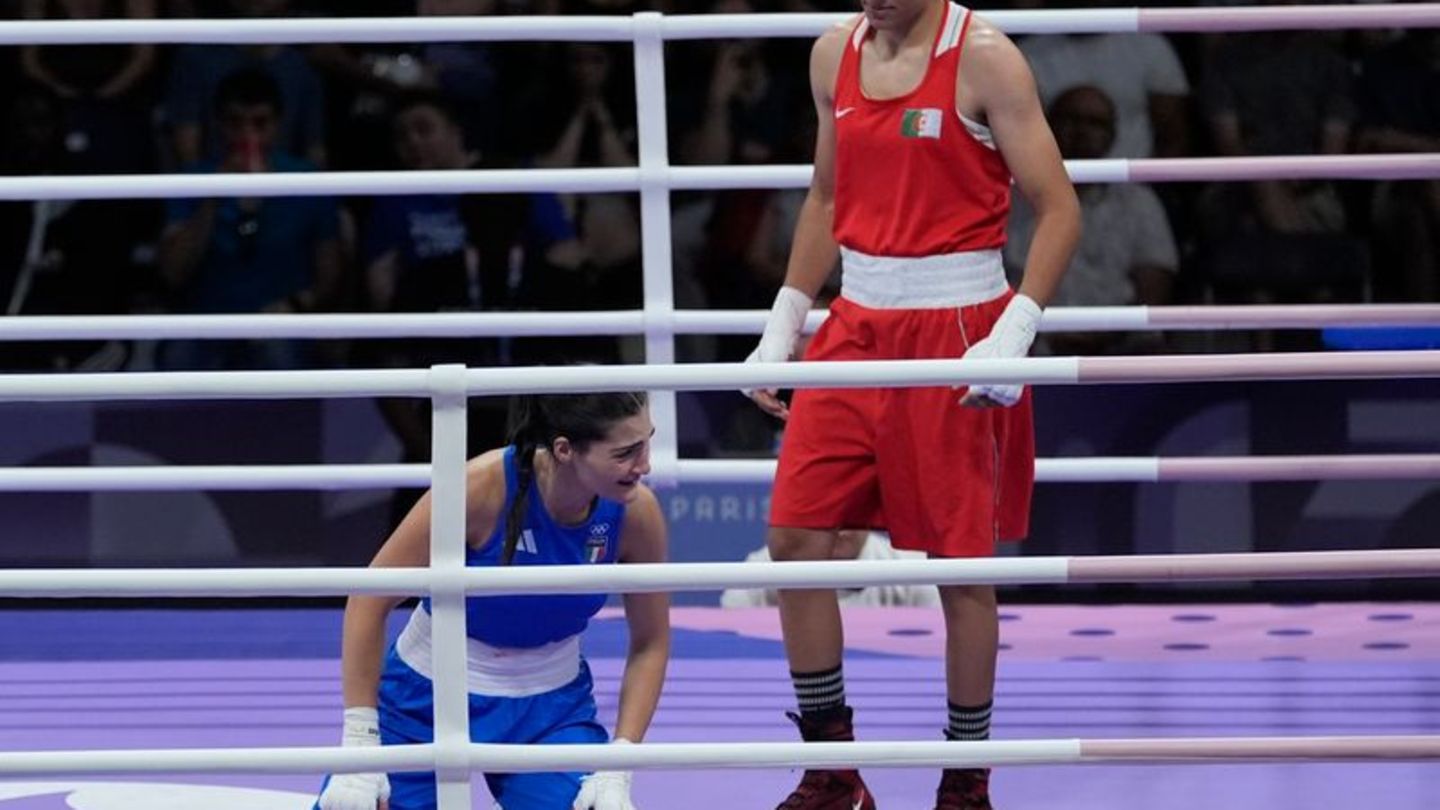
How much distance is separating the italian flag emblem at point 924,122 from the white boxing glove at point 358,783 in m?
1.25

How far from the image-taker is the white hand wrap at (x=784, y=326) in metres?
4.39

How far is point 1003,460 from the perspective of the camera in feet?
13.8

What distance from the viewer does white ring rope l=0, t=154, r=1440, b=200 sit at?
16.4 ft

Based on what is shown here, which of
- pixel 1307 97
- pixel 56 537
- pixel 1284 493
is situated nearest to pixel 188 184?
pixel 56 537

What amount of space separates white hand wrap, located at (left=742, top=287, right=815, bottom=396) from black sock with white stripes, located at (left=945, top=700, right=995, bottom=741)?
2.19ft

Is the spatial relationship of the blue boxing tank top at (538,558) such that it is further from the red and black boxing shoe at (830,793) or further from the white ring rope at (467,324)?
the white ring rope at (467,324)

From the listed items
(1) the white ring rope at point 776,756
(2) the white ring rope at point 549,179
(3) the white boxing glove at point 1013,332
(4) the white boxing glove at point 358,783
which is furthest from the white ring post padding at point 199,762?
(2) the white ring rope at point 549,179

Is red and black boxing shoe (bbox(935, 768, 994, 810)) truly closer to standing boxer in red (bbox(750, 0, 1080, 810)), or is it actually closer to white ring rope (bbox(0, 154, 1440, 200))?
standing boxer in red (bbox(750, 0, 1080, 810))

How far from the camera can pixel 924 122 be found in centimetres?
412

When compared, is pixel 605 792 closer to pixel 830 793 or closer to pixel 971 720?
pixel 830 793

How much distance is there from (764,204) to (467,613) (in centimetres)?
352

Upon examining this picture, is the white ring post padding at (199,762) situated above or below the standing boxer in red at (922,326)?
below

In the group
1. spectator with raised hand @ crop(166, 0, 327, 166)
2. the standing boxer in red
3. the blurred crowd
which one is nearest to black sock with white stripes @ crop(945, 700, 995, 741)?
the standing boxer in red

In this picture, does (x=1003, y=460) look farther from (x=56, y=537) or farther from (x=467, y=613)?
(x=56, y=537)
